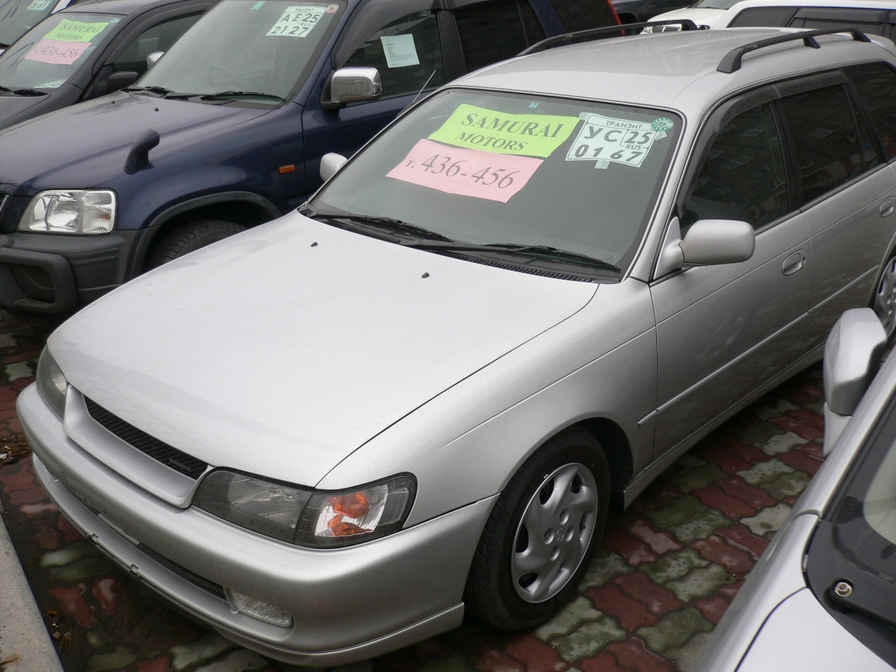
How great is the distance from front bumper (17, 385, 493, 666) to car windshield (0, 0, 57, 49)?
7189 millimetres

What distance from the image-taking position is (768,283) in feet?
10.7

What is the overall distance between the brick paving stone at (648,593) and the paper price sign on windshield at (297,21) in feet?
11.5

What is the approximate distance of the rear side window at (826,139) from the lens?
351 cm

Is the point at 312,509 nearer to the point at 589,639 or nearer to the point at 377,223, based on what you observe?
the point at 589,639

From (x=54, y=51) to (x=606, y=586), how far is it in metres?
5.74

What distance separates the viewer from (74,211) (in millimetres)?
4133

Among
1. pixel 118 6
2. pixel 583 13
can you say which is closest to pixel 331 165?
pixel 583 13

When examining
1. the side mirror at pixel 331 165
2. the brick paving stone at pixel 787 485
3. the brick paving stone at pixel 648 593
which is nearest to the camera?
the brick paving stone at pixel 648 593

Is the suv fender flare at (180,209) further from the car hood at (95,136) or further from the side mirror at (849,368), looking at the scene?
the side mirror at (849,368)

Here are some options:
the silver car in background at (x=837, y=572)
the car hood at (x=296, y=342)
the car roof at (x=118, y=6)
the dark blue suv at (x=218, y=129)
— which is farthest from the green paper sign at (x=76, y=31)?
the silver car in background at (x=837, y=572)

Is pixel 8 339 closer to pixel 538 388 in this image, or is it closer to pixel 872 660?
pixel 538 388

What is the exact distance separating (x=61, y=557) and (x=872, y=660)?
2728mm

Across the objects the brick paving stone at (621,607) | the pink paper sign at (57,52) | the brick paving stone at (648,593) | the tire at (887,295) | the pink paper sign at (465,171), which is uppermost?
the pink paper sign at (465,171)

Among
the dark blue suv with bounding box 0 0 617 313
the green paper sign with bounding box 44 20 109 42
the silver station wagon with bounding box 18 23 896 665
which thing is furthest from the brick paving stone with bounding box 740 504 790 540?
the green paper sign with bounding box 44 20 109 42
